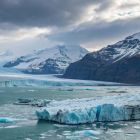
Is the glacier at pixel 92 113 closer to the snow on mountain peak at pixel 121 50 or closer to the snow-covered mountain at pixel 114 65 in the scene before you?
the snow-covered mountain at pixel 114 65

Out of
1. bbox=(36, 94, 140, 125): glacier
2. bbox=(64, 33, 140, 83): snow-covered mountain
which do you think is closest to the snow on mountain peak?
bbox=(64, 33, 140, 83): snow-covered mountain

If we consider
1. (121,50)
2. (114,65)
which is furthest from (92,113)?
(121,50)

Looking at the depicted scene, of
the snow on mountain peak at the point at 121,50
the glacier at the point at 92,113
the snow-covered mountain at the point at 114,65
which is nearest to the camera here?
the glacier at the point at 92,113

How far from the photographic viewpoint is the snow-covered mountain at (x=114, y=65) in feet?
403

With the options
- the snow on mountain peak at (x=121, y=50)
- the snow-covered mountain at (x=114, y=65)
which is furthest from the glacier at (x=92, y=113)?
the snow on mountain peak at (x=121, y=50)

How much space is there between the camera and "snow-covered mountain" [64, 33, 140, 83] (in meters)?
123

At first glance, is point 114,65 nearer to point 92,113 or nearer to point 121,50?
point 121,50

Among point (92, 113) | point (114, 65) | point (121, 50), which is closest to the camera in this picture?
point (92, 113)

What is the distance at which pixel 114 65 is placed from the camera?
129 meters

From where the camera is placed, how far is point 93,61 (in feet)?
456

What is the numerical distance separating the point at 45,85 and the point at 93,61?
6322 cm

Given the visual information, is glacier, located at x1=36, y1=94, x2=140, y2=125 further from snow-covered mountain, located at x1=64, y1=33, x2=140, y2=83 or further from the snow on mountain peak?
the snow on mountain peak

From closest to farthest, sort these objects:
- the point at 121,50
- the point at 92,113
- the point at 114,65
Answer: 1. the point at 92,113
2. the point at 114,65
3. the point at 121,50

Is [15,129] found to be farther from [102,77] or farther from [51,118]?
[102,77]
